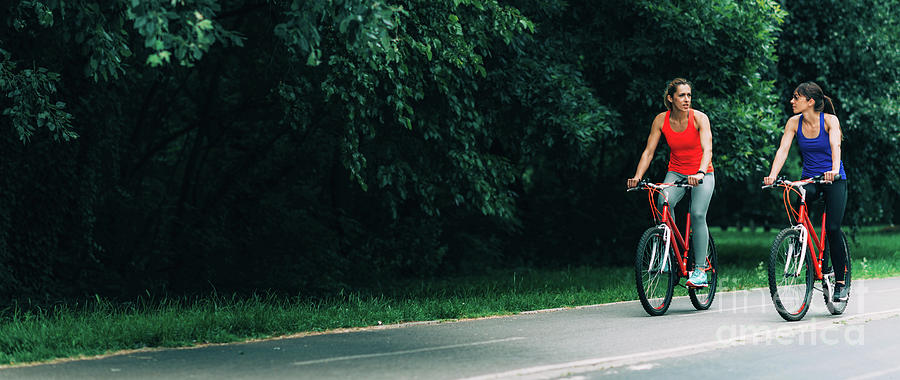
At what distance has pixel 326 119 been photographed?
1455 centimetres

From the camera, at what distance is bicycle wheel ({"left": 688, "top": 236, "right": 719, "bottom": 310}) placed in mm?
9680

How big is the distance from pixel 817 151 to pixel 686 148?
1176 mm

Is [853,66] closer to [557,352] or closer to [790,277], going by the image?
[790,277]

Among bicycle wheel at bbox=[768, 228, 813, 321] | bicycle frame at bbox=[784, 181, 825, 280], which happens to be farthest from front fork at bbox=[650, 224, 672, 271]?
bicycle frame at bbox=[784, 181, 825, 280]

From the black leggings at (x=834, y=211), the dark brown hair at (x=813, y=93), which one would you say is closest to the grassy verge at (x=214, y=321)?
the black leggings at (x=834, y=211)

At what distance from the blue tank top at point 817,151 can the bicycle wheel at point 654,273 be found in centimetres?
151

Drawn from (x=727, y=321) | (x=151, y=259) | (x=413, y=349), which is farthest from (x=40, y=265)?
(x=727, y=321)

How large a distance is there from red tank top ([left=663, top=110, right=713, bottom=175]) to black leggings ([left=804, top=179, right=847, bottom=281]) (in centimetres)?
99

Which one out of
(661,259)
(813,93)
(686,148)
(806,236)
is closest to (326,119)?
(686,148)

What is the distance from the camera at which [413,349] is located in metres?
7.47

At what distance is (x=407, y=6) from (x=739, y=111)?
18.9ft

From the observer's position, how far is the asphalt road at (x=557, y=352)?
6.52 meters

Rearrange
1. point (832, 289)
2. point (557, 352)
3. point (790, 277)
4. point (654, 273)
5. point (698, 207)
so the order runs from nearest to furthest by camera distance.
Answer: point (557, 352) < point (790, 277) < point (654, 273) < point (698, 207) < point (832, 289)

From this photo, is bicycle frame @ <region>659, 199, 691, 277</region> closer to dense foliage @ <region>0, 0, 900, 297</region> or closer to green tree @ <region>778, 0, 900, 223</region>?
Result: dense foliage @ <region>0, 0, 900, 297</region>
